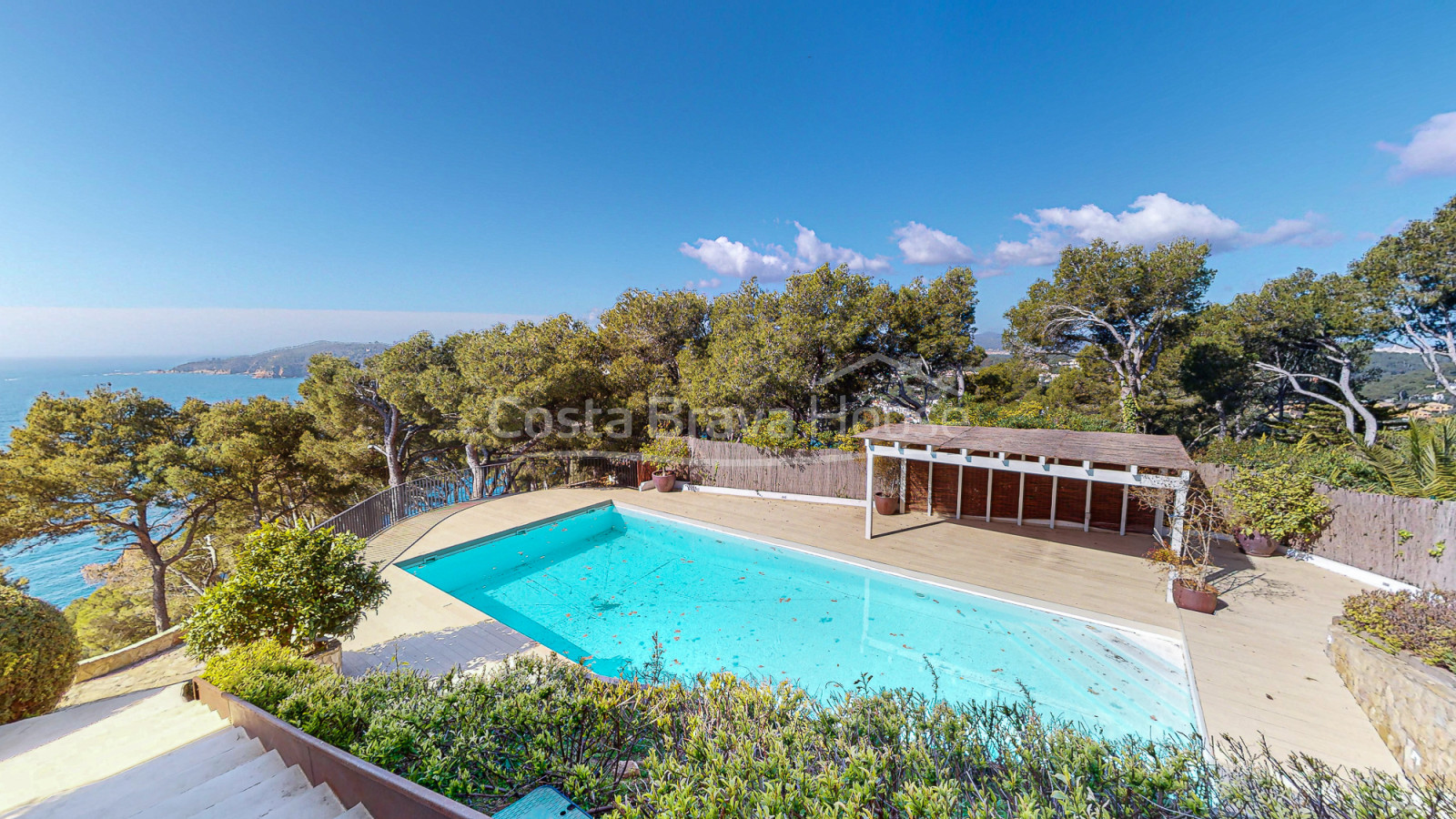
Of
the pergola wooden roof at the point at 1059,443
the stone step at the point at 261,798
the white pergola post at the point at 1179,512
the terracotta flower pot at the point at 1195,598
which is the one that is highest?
the pergola wooden roof at the point at 1059,443

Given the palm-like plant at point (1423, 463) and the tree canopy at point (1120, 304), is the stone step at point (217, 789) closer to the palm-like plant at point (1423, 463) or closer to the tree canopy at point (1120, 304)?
the palm-like plant at point (1423, 463)

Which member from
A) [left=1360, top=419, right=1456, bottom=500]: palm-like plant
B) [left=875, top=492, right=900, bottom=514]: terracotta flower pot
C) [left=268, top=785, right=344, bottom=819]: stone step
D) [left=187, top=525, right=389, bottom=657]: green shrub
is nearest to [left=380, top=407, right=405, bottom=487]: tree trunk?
[left=187, top=525, right=389, bottom=657]: green shrub

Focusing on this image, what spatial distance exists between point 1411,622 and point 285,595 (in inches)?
411

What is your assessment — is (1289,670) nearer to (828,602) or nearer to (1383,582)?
(1383,582)

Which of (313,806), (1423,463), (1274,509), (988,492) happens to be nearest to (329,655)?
(313,806)

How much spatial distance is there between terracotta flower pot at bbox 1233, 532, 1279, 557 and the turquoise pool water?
380 centimetres

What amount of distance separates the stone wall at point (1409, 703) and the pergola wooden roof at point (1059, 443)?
2751mm

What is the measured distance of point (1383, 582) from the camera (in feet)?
21.0

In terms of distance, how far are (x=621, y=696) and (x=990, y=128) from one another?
72.0ft

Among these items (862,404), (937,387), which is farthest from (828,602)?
(937,387)

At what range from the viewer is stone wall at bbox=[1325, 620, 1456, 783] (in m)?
3.38

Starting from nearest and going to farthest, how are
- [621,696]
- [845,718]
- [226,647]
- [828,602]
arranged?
[845,718]
[621,696]
[226,647]
[828,602]

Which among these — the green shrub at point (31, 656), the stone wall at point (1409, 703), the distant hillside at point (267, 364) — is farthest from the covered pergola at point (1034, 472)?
the distant hillside at point (267, 364)

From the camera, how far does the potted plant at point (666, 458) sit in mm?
12938
